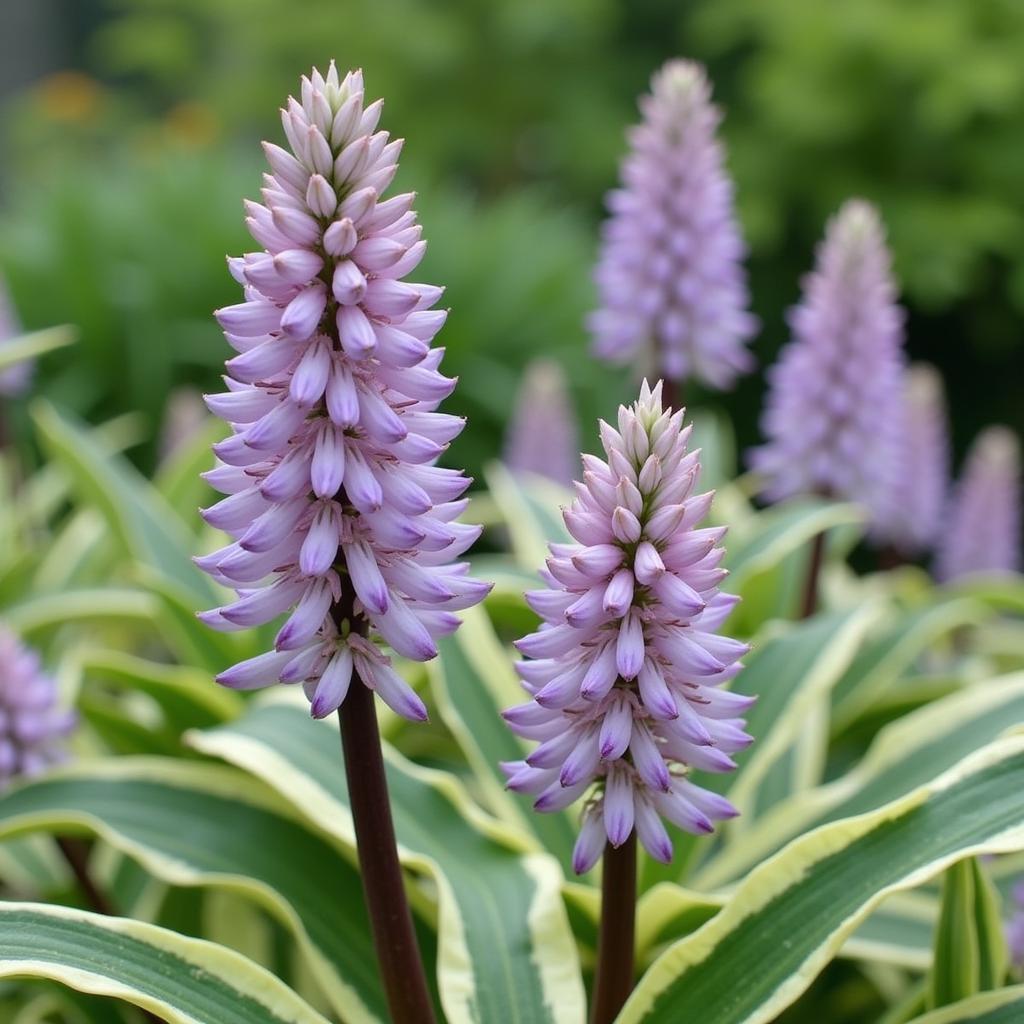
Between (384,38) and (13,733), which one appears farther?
(384,38)

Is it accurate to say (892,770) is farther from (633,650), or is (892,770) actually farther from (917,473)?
(917,473)

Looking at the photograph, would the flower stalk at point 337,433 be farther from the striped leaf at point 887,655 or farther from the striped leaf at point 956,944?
the striped leaf at point 887,655

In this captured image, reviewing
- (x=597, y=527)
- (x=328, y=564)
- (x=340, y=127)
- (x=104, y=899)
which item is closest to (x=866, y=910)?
(x=597, y=527)

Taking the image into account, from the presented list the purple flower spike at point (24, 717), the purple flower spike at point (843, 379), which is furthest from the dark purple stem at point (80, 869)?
the purple flower spike at point (843, 379)

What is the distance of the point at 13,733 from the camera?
1764mm

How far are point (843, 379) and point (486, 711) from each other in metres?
1.04


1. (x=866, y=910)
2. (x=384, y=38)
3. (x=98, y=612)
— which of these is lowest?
(x=866, y=910)

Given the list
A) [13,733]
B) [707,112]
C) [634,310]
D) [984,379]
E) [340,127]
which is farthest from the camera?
[984,379]

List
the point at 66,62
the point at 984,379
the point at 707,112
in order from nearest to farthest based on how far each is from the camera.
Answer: the point at 707,112 → the point at 984,379 → the point at 66,62

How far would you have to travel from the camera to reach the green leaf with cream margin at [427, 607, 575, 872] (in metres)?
1.81

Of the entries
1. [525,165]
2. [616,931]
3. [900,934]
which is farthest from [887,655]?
[525,165]

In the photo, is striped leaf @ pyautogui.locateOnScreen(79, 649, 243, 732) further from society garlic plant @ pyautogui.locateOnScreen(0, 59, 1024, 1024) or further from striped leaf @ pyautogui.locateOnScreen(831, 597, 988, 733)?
striped leaf @ pyautogui.locateOnScreen(831, 597, 988, 733)

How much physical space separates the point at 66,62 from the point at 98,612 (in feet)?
47.7

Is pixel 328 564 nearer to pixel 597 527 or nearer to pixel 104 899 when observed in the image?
pixel 597 527
